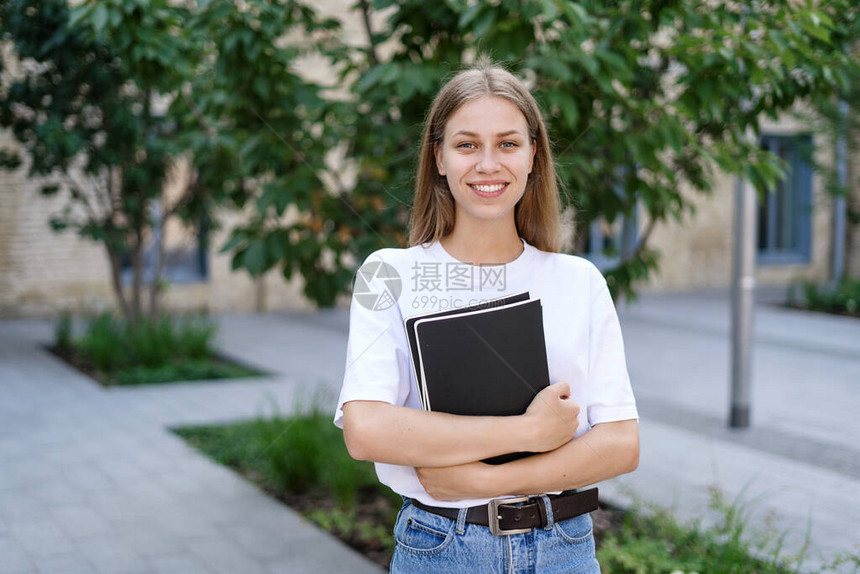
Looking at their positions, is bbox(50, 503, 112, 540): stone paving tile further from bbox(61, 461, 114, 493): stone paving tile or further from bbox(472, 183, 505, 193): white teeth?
bbox(472, 183, 505, 193): white teeth

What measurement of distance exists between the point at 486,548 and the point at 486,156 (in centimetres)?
78

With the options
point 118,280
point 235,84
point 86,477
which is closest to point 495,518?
point 235,84

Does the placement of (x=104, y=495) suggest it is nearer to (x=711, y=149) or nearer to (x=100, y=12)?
(x=100, y=12)

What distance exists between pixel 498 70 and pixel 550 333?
0.56 meters

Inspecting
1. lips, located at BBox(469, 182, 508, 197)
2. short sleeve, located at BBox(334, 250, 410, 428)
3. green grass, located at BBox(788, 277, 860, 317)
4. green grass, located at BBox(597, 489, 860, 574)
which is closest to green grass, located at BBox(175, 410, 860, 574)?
green grass, located at BBox(597, 489, 860, 574)

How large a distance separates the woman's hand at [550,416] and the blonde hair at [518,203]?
36cm

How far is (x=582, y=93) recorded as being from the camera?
347cm

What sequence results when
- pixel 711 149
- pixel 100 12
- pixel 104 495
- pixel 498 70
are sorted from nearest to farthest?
pixel 498 70, pixel 100 12, pixel 711 149, pixel 104 495

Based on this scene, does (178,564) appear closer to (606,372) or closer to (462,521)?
(462,521)

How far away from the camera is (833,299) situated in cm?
1398

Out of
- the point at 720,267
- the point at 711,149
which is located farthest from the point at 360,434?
the point at 720,267

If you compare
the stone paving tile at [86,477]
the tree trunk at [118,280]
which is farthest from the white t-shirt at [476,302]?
the tree trunk at [118,280]

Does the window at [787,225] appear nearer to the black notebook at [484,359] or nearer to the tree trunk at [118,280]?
the tree trunk at [118,280]

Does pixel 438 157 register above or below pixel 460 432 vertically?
above
